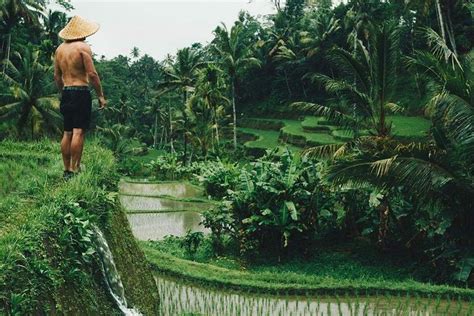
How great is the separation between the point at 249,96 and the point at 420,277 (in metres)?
30.1

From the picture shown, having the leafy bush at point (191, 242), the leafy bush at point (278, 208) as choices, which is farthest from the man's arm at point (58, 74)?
the leafy bush at point (191, 242)

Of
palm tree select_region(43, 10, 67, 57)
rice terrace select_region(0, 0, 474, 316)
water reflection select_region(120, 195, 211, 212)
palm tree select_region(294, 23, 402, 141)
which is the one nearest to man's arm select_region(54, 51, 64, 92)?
rice terrace select_region(0, 0, 474, 316)

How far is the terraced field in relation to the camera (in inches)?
833

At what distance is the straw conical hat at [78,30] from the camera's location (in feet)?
14.4

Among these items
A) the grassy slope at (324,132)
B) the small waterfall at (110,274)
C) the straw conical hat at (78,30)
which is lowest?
the small waterfall at (110,274)

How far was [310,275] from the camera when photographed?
8.74 meters

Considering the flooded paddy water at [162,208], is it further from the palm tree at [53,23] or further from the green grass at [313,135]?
the palm tree at [53,23]

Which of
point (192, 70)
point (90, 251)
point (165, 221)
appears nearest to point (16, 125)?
point (165, 221)

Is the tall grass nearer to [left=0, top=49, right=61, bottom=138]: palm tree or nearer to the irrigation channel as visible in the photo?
the irrigation channel

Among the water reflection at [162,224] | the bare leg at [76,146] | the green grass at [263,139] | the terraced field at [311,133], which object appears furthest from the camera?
the green grass at [263,139]

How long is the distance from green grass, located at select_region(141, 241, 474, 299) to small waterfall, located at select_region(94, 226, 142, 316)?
3449mm

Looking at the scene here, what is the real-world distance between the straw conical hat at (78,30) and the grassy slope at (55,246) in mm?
1066

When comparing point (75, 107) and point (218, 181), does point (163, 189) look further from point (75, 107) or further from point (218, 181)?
point (75, 107)

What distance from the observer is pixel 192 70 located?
27.6 meters
